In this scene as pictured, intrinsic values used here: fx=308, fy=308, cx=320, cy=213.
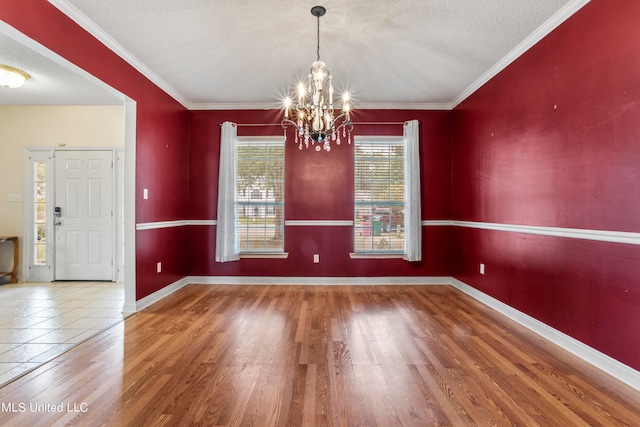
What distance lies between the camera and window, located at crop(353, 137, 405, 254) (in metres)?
4.60

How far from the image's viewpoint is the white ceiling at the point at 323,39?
2391mm

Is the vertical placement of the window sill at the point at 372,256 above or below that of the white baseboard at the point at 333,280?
above

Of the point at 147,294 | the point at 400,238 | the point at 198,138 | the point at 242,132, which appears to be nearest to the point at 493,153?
the point at 400,238

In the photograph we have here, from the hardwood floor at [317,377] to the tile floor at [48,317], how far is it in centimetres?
17

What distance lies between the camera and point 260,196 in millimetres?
4621

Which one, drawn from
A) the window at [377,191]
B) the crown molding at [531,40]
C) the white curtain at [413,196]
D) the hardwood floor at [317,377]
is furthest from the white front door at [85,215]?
the crown molding at [531,40]

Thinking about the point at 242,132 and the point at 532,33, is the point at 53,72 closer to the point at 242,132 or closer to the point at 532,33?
the point at 242,132

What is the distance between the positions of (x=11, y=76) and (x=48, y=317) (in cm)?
258

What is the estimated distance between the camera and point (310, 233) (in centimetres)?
456

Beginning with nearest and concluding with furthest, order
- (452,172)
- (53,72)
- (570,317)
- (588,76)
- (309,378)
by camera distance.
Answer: (309,378) < (588,76) < (570,317) < (53,72) < (452,172)

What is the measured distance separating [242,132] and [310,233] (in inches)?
71.3

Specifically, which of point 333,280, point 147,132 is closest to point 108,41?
point 147,132

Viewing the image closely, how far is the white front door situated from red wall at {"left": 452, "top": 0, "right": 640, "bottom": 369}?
5293 mm

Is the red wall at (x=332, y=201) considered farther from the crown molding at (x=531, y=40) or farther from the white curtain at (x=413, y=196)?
the crown molding at (x=531, y=40)
